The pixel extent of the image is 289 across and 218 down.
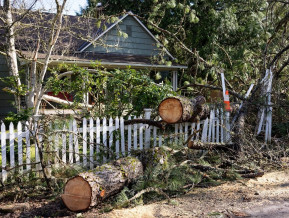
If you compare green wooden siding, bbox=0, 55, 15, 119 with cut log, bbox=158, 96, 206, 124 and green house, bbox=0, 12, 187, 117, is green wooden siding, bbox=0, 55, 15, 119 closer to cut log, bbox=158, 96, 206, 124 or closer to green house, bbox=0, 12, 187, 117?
green house, bbox=0, 12, 187, 117

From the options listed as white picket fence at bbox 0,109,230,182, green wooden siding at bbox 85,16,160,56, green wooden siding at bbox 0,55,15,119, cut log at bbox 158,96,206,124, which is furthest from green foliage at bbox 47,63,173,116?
green wooden siding at bbox 85,16,160,56

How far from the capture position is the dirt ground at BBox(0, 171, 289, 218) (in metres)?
3.72

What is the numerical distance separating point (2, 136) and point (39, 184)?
3.11ft

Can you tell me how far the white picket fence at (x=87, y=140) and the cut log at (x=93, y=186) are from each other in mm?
782

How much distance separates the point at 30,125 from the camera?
15.5ft

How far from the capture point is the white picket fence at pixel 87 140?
461cm

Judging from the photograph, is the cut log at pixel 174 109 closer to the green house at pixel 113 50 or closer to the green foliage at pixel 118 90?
the green foliage at pixel 118 90

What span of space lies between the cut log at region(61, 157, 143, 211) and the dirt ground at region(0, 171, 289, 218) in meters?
0.15

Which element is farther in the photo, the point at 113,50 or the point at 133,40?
the point at 133,40

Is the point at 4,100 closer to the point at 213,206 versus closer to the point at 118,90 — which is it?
the point at 118,90

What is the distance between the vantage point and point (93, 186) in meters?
3.84

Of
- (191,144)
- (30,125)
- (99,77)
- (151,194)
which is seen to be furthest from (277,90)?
(30,125)

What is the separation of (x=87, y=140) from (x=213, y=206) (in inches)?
96.7

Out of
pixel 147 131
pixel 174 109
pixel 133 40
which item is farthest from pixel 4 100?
pixel 174 109
